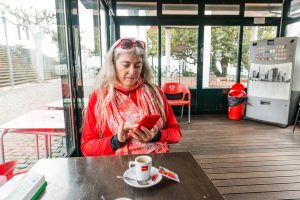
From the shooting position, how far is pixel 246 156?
2.81 metres

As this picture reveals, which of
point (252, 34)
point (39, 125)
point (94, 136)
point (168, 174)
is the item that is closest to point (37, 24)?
point (39, 125)

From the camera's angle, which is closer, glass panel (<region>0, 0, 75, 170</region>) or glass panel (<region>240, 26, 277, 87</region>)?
glass panel (<region>0, 0, 75, 170</region>)

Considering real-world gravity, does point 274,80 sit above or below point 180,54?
below

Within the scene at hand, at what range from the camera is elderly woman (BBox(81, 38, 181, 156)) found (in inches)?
49.8

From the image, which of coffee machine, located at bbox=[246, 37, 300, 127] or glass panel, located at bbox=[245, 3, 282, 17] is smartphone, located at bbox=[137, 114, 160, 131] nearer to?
coffee machine, located at bbox=[246, 37, 300, 127]

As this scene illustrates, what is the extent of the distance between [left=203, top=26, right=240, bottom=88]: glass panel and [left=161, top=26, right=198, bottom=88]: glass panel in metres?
0.28

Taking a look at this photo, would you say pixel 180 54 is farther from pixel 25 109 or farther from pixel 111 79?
pixel 25 109

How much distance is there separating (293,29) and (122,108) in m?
4.99

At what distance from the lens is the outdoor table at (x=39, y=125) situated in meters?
1.14

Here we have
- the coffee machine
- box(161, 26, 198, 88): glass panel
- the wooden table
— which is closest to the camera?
the wooden table

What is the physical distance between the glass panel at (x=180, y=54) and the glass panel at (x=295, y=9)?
2.09 metres

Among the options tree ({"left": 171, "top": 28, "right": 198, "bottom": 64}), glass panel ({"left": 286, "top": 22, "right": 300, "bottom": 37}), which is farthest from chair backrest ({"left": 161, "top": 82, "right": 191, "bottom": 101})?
glass panel ({"left": 286, "top": 22, "right": 300, "bottom": 37})

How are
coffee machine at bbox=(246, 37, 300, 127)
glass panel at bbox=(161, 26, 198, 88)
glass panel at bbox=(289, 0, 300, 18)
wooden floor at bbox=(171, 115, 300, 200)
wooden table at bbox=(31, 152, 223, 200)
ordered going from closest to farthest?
wooden table at bbox=(31, 152, 223, 200) < wooden floor at bbox=(171, 115, 300, 200) < coffee machine at bbox=(246, 37, 300, 127) < glass panel at bbox=(289, 0, 300, 18) < glass panel at bbox=(161, 26, 198, 88)

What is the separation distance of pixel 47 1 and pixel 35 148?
105 centimetres
